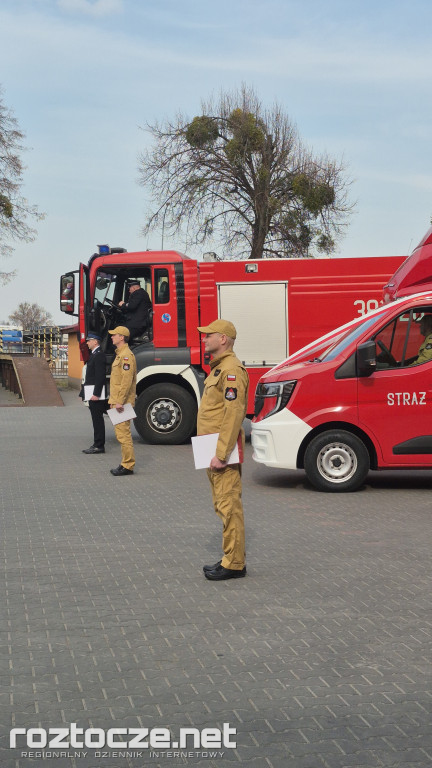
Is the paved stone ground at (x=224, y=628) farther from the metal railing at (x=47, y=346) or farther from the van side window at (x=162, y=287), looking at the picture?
the metal railing at (x=47, y=346)

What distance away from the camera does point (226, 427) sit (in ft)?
20.5

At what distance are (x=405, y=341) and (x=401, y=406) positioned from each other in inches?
28.6

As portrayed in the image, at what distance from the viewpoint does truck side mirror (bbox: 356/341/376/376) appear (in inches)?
398

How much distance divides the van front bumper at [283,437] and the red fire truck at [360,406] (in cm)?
1

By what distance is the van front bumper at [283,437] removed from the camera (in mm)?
10445

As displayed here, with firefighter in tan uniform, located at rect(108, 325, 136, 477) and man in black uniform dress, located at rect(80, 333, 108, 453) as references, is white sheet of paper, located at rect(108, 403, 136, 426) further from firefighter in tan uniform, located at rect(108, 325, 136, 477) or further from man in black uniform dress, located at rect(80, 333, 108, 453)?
man in black uniform dress, located at rect(80, 333, 108, 453)

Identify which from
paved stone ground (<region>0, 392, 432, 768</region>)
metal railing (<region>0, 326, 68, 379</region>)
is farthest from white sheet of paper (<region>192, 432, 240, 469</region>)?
metal railing (<region>0, 326, 68, 379</region>)

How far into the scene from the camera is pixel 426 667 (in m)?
4.67

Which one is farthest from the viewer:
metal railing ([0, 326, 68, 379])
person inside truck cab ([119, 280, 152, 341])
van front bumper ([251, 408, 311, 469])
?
metal railing ([0, 326, 68, 379])

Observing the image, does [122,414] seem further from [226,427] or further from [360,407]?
[226,427]

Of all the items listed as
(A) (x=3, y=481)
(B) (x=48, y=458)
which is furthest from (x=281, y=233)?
(A) (x=3, y=481)

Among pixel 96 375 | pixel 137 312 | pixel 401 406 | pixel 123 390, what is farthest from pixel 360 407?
pixel 137 312

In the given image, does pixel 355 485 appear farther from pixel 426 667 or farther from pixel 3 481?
pixel 426 667

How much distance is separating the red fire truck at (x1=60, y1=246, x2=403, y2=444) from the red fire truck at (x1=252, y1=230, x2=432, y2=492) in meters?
4.13
